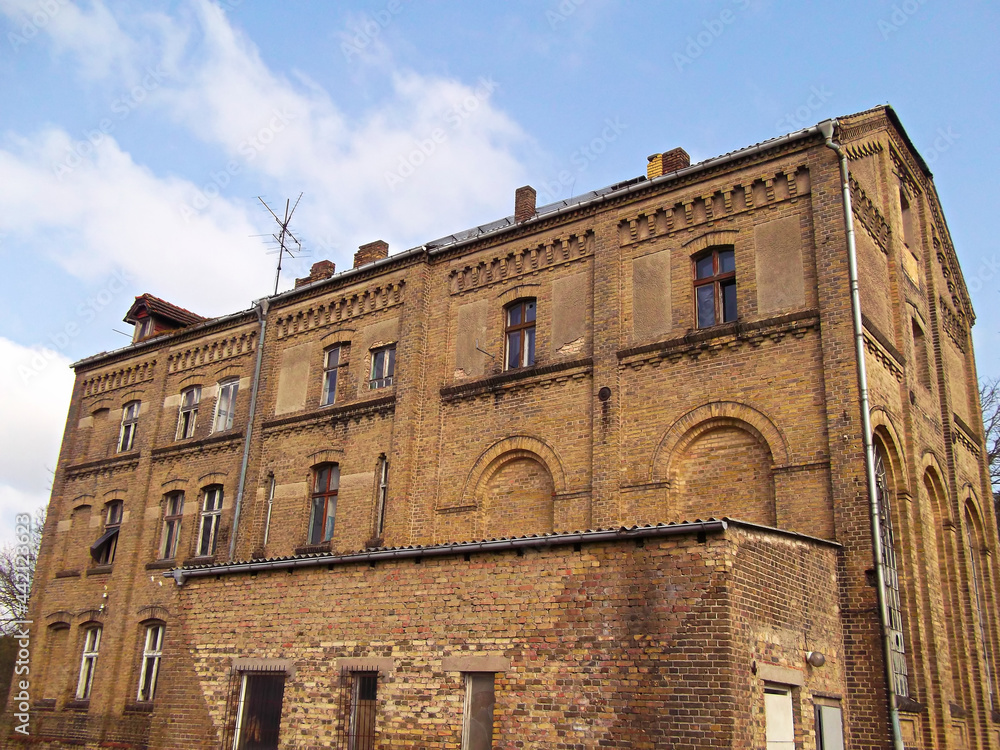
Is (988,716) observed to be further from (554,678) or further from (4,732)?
(4,732)

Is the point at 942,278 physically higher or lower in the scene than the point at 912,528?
higher

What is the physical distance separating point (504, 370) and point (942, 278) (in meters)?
10.3

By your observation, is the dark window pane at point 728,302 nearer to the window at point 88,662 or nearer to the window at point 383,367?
the window at point 383,367

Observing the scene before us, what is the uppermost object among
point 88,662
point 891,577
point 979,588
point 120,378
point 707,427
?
point 120,378

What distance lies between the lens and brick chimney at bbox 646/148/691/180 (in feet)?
60.4

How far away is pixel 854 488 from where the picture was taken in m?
13.5

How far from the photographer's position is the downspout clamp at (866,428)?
41.2 feet

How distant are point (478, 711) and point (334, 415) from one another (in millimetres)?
10148

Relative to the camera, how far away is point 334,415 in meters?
20.7

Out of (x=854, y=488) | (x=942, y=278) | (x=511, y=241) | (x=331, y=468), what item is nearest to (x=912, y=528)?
(x=854, y=488)

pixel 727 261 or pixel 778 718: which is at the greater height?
pixel 727 261

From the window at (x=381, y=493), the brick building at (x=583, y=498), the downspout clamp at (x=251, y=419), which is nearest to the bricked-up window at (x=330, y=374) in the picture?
the brick building at (x=583, y=498)

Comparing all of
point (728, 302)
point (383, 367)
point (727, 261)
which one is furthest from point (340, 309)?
point (728, 302)

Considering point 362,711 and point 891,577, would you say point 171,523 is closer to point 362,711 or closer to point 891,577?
point 362,711
